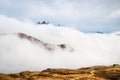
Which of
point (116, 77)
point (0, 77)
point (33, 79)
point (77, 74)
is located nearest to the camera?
point (0, 77)

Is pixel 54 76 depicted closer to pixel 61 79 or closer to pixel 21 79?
pixel 61 79

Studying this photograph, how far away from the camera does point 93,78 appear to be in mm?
120375

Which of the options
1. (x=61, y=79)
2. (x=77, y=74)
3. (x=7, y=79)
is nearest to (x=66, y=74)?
(x=77, y=74)

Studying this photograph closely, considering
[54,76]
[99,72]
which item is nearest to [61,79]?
[54,76]

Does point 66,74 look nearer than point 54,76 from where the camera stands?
No

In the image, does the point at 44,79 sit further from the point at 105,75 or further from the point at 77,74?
the point at 105,75

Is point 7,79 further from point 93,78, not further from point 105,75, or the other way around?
point 105,75

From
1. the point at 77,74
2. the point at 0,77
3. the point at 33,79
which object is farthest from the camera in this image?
the point at 77,74

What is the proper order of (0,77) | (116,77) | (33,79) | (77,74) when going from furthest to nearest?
1. (77,74)
2. (116,77)
3. (33,79)
4. (0,77)

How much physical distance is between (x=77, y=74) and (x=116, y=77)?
2125cm

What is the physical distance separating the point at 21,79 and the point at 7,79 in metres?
11.5

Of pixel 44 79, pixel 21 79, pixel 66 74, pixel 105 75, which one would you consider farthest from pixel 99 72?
pixel 21 79

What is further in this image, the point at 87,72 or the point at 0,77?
the point at 87,72

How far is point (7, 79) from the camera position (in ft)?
340
